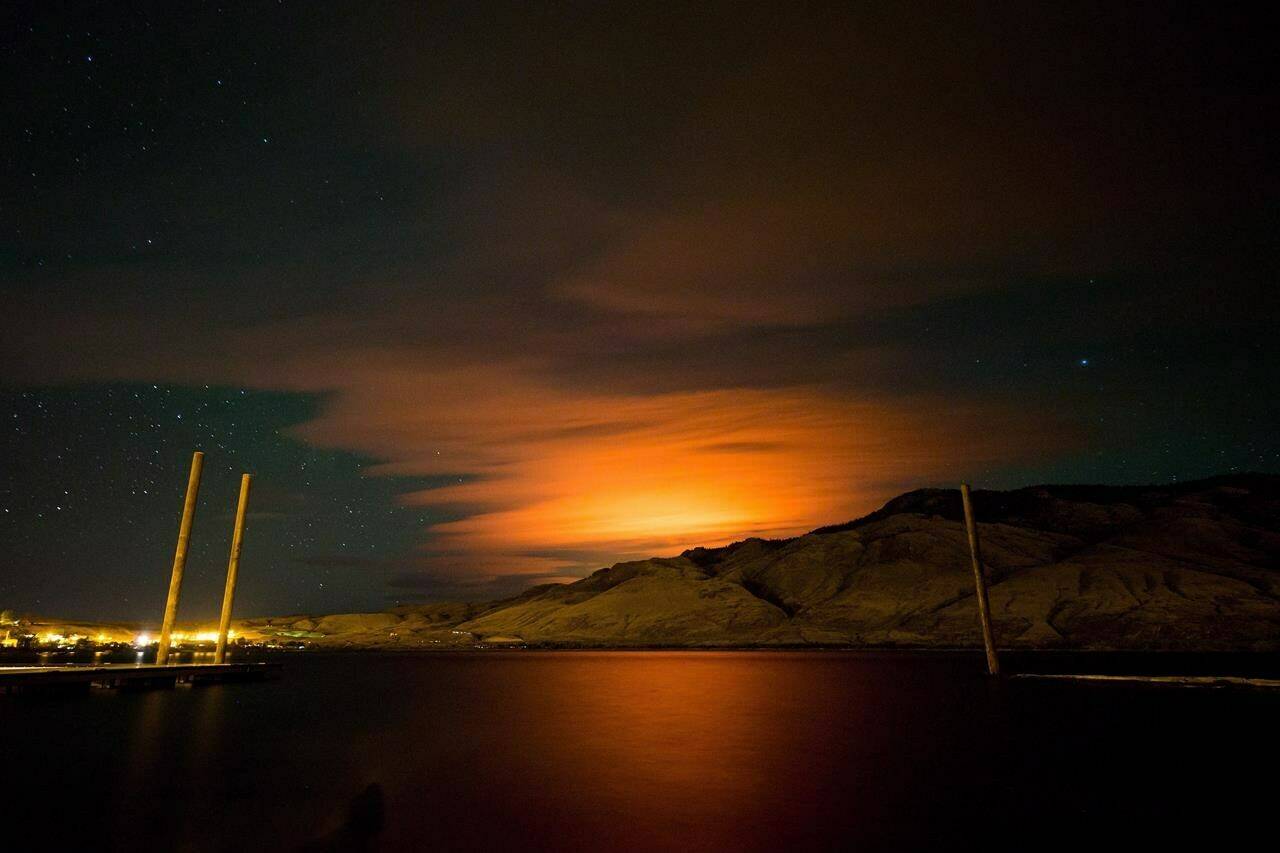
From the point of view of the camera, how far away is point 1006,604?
14312 cm

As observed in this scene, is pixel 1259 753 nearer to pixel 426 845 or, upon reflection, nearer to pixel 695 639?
pixel 426 845

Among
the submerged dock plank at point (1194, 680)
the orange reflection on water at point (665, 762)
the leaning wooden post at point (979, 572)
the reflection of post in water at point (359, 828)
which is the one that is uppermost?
the leaning wooden post at point (979, 572)

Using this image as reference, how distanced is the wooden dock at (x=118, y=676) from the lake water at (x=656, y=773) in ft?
5.46

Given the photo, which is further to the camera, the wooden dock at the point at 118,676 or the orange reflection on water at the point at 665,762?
the wooden dock at the point at 118,676

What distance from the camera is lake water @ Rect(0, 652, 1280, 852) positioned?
50.5 feet

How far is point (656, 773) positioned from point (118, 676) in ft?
140

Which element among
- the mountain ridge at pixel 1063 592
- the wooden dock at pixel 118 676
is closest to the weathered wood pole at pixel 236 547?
the wooden dock at pixel 118 676

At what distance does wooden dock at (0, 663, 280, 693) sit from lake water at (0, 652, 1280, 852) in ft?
5.46

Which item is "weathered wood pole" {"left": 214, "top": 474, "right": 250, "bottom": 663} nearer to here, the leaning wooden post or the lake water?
the lake water

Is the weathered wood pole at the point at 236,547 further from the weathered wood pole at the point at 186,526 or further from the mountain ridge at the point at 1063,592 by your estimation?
the mountain ridge at the point at 1063,592

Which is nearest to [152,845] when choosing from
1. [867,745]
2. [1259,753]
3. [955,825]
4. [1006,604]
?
[955,825]

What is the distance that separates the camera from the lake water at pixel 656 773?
1541 cm

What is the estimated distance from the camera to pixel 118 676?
48.2m

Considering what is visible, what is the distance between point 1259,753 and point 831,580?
585 feet
